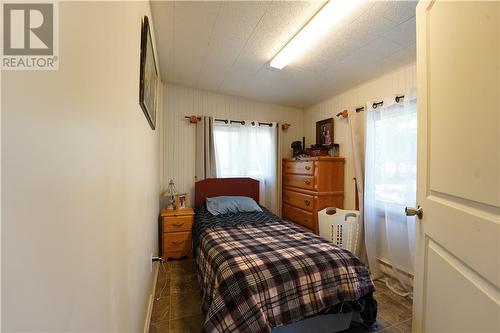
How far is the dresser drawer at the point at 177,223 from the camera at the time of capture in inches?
114

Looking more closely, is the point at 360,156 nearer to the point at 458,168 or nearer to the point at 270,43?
the point at 270,43

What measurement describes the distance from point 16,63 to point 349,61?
8.49ft

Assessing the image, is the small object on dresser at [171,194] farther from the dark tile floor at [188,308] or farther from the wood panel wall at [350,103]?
the wood panel wall at [350,103]

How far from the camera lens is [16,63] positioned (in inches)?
13.0

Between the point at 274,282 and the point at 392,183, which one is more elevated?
the point at 392,183

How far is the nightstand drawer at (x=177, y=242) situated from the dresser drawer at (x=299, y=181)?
167cm

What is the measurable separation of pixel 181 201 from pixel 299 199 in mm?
1691

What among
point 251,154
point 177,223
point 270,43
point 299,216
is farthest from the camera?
point 251,154

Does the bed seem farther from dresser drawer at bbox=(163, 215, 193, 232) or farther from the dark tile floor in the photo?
dresser drawer at bbox=(163, 215, 193, 232)

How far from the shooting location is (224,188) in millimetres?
3502

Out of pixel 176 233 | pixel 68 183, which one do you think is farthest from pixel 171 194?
pixel 68 183

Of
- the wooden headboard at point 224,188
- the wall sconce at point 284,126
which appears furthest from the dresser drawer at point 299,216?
the wall sconce at point 284,126

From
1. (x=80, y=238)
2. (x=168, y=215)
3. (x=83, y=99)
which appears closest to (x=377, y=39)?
(x=83, y=99)

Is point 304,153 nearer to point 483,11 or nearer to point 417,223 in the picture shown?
point 417,223
